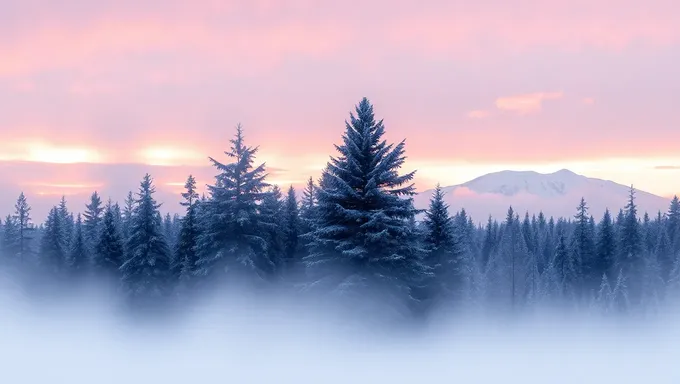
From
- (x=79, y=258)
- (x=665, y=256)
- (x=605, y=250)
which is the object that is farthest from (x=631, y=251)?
(x=79, y=258)

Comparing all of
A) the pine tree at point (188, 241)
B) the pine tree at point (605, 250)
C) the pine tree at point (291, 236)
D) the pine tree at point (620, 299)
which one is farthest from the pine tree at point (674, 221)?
the pine tree at point (188, 241)

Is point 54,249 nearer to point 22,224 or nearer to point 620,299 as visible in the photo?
point 22,224

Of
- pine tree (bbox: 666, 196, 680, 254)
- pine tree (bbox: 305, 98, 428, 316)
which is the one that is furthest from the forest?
pine tree (bbox: 666, 196, 680, 254)

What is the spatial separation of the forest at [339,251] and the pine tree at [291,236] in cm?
12

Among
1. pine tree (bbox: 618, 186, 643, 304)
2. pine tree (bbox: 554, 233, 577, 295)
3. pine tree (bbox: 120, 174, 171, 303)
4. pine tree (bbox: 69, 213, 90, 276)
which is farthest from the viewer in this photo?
pine tree (bbox: 554, 233, 577, 295)

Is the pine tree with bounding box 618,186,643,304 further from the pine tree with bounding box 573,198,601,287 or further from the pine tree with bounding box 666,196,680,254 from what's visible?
the pine tree with bounding box 666,196,680,254

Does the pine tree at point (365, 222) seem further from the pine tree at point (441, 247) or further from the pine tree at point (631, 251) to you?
the pine tree at point (631, 251)

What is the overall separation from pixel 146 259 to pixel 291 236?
9792 millimetres

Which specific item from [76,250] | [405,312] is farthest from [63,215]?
[405,312]

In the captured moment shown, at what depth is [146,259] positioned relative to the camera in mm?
42125

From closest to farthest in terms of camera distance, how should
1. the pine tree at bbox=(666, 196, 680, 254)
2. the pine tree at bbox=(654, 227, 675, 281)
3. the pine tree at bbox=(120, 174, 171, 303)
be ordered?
the pine tree at bbox=(120, 174, 171, 303) → the pine tree at bbox=(654, 227, 675, 281) → the pine tree at bbox=(666, 196, 680, 254)

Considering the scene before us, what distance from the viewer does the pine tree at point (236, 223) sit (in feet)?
111

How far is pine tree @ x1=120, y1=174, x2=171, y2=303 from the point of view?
41844 millimetres

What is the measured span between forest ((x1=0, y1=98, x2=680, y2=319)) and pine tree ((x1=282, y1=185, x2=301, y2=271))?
12 cm
